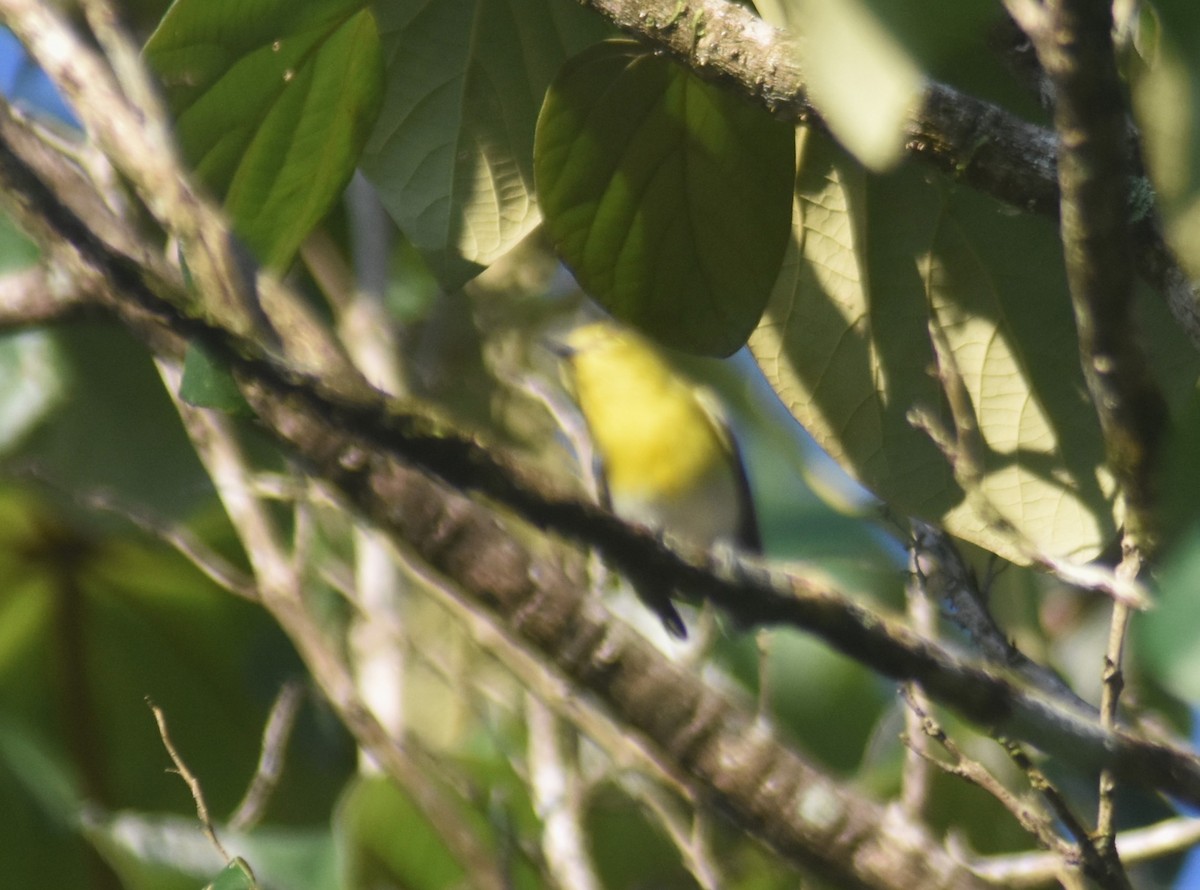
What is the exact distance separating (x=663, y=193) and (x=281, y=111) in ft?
0.62

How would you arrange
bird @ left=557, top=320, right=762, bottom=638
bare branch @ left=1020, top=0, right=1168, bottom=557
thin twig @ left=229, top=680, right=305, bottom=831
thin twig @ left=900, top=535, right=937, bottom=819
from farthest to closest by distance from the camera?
bird @ left=557, top=320, right=762, bottom=638 → thin twig @ left=229, top=680, right=305, bottom=831 → thin twig @ left=900, top=535, right=937, bottom=819 → bare branch @ left=1020, top=0, right=1168, bottom=557

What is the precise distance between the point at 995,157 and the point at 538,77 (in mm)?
279

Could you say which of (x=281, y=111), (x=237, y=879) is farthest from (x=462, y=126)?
(x=237, y=879)

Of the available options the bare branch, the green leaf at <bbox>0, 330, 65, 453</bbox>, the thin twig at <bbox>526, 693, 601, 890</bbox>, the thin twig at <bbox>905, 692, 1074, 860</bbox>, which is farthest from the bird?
the bare branch

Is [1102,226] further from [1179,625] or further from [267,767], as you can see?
[267,767]

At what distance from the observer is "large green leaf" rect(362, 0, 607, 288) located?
2.23 feet

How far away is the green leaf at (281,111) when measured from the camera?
0.64 metres

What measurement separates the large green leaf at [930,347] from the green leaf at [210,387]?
300mm

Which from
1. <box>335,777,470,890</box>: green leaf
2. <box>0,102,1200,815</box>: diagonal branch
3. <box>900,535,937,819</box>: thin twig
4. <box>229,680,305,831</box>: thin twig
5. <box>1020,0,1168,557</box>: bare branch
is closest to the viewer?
<box>1020,0,1168,557</box>: bare branch

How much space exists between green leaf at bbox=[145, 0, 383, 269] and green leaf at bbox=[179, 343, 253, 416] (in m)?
0.17

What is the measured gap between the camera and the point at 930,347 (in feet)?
2.27

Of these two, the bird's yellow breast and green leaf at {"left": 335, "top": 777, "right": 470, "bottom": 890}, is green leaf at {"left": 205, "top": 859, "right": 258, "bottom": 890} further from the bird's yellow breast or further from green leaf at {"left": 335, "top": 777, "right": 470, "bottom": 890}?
the bird's yellow breast

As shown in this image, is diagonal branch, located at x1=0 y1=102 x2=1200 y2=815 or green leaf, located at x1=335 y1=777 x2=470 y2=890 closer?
diagonal branch, located at x1=0 y1=102 x2=1200 y2=815

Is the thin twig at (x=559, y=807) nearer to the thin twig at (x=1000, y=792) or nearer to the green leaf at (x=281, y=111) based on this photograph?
the thin twig at (x=1000, y=792)
